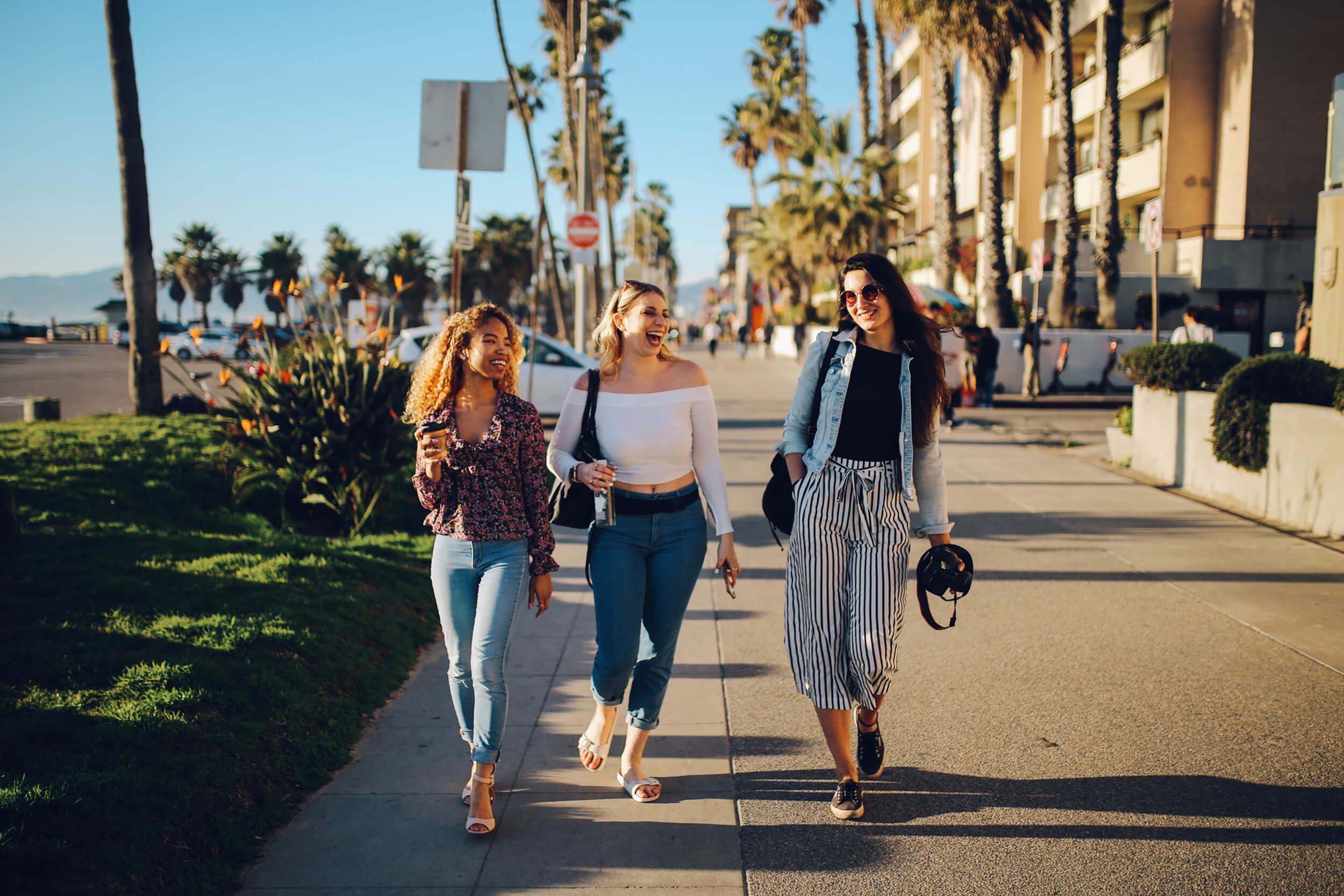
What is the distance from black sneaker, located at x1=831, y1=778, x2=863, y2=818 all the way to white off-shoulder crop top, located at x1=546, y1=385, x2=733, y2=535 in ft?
3.37

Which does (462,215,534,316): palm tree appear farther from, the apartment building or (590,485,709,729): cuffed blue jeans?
(590,485,709,729): cuffed blue jeans

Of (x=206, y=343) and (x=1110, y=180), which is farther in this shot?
(x=206, y=343)

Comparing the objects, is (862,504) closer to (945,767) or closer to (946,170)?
(945,767)

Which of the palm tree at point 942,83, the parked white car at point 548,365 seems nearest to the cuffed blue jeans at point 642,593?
the parked white car at point 548,365

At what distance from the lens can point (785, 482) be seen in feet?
12.9

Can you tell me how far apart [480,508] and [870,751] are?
178cm

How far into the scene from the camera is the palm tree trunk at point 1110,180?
2347 centimetres

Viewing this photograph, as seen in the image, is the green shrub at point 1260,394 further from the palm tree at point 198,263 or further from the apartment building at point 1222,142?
the palm tree at point 198,263

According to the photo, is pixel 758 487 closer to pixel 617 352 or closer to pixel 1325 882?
pixel 617 352

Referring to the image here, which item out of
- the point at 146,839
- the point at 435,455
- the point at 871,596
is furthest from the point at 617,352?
the point at 146,839

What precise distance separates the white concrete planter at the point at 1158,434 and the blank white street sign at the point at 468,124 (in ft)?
25.0

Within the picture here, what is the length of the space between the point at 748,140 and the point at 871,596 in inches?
2785

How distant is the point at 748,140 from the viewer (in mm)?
70688

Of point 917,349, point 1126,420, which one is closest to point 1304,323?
point 1126,420
